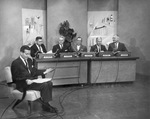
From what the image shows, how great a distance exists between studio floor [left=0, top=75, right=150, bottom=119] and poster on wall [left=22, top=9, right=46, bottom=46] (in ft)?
6.40

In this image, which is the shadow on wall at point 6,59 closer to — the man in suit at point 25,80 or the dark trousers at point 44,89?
the man in suit at point 25,80

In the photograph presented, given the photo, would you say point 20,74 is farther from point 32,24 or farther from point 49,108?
point 32,24

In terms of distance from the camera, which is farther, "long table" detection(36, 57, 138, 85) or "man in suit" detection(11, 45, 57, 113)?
"long table" detection(36, 57, 138, 85)

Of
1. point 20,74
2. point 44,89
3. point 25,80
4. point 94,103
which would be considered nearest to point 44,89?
point 44,89

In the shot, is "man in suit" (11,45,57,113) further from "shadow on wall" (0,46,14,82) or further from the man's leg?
"shadow on wall" (0,46,14,82)

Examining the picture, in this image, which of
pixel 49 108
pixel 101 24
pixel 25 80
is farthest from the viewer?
pixel 101 24

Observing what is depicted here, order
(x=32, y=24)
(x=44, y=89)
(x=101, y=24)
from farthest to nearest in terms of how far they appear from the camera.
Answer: (x=101, y=24) < (x=32, y=24) < (x=44, y=89)

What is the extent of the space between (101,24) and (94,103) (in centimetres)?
424

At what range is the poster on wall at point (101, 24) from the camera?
324 inches

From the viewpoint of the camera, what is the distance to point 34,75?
435 cm

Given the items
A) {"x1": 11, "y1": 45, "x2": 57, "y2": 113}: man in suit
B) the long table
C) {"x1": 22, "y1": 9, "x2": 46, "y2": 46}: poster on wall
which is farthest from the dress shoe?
{"x1": 22, "y1": 9, "x2": 46, "y2": 46}: poster on wall

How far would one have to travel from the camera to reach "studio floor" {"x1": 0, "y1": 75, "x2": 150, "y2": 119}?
398 centimetres

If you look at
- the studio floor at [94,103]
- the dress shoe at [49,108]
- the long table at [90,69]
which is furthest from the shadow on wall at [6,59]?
the dress shoe at [49,108]

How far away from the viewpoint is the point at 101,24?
827 centimetres
